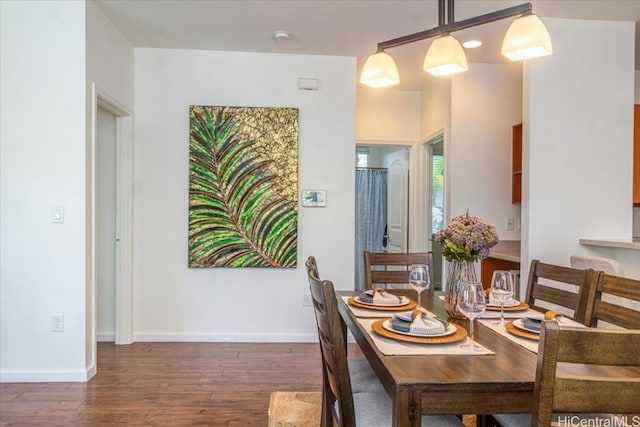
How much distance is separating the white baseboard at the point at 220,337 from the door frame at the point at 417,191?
182 centimetres

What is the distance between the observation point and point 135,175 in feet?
12.5

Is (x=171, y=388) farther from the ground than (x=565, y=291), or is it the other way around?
(x=565, y=291)

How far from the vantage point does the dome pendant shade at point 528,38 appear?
1.75 meters

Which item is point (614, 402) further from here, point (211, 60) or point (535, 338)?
point (211, 60)

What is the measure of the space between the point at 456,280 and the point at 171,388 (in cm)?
201

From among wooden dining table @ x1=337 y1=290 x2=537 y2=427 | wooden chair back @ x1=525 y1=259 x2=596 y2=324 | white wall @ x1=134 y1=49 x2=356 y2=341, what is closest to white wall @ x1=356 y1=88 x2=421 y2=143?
white wall @ x1=134 y1=49 x2=356 y2=341

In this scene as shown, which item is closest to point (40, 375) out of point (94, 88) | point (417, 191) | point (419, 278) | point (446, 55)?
point (94, 88)

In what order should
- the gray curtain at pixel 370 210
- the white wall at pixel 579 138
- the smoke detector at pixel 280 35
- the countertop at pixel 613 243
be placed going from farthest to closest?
the gray curtain at pixel 370 210 → the smoke detector at pixel 280 35 → the white wall at pixel 579 138 → the countertop at pixel 613 243

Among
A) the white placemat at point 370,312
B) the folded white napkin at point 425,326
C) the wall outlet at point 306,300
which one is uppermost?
the folded white napkin at point 425,326

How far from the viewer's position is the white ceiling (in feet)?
9.82

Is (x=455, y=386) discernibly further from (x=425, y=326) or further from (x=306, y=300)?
(x=306, y=300)

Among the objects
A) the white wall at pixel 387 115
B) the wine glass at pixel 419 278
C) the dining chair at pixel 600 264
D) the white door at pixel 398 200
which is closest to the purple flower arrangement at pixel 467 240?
the wine glass at pixel 419 278

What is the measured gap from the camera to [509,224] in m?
4.30

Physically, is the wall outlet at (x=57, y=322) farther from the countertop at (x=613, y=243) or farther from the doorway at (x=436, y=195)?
the countertop at (x=613, y=243)
